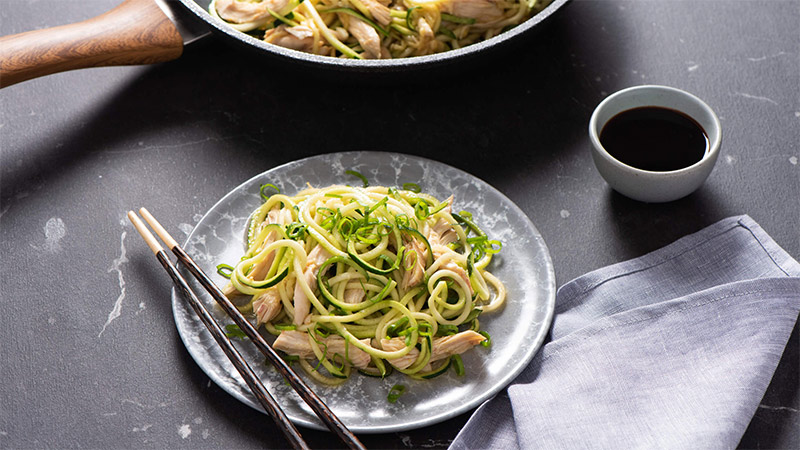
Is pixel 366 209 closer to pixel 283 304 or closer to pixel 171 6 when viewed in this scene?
pixel 283 304

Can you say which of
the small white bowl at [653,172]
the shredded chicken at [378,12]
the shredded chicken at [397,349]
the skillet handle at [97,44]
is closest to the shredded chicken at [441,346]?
the shredded chicken at [397,349]

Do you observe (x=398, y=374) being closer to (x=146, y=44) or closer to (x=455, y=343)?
(x=455, y=343)

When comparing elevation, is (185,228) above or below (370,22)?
below


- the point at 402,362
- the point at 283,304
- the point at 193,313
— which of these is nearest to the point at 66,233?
the point at 193,313

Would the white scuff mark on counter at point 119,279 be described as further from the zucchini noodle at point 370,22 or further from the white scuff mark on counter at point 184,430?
the zucchini noodle at point 370,22

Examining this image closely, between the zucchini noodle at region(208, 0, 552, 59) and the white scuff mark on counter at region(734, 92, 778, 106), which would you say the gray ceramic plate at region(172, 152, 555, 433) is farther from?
the white scuff mark on counter at region(734, 92, 778, 106)

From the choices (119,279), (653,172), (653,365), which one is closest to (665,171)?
(653,172)
